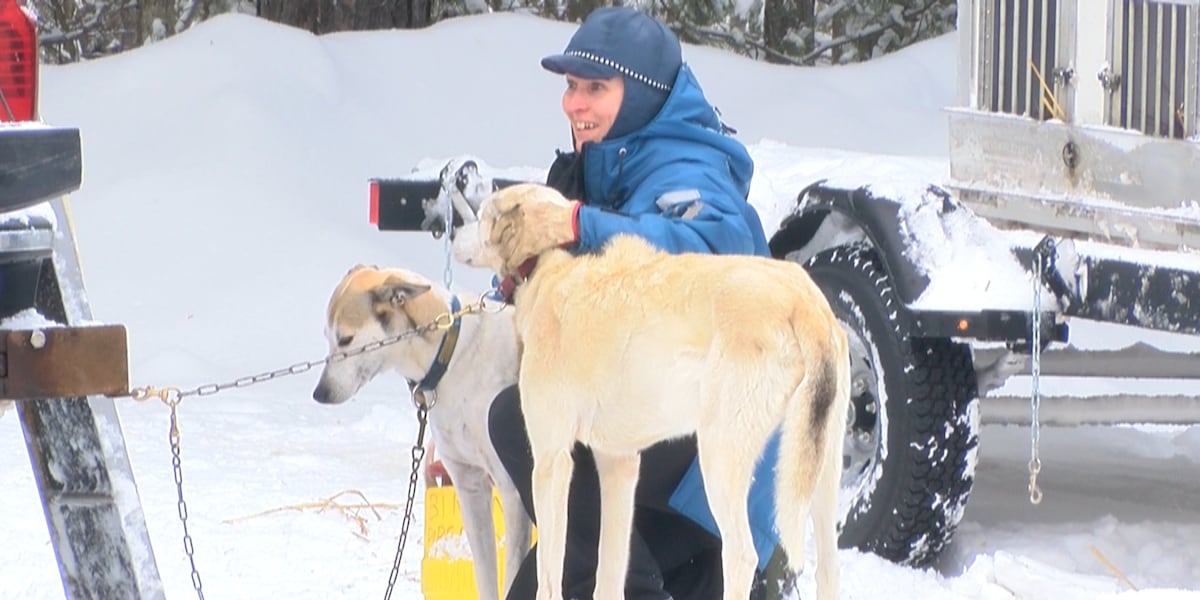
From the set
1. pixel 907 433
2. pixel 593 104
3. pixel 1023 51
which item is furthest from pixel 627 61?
pixel 1023 51

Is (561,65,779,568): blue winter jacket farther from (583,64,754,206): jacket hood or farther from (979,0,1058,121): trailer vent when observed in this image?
(979,0,1058,121): trailer vent

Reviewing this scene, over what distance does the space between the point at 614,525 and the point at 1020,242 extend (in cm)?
180

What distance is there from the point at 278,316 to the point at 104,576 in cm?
552

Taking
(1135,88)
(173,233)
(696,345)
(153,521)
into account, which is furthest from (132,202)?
(696,345)

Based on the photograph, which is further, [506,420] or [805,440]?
[506,420]

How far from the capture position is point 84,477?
345 cm

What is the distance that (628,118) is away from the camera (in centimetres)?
393

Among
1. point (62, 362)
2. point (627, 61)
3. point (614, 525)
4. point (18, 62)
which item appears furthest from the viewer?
point (627, 61)

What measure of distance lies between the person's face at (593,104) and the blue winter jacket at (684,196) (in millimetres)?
37

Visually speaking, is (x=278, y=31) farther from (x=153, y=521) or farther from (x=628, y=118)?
(x=628, y=118)

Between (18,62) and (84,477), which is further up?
(18,62)

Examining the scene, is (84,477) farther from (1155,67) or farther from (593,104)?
(1155,67)

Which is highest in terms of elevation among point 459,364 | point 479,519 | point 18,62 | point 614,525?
point 18,62

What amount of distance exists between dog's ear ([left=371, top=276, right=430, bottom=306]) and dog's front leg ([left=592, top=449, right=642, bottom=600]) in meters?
0.82
